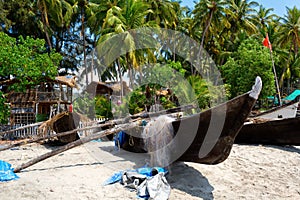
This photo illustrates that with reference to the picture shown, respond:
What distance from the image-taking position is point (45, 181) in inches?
208

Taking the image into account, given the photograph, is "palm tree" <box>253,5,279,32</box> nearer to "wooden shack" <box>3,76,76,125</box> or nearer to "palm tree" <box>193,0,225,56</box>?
"palm tree" <box>193,0,225,56</box>

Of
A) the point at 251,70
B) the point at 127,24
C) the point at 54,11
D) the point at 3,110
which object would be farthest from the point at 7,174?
the point at 251,70

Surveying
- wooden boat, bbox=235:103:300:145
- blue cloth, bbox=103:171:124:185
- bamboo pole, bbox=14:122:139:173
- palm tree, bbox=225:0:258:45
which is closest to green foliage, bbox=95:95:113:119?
wooden boat, bbox=235:103:300:145

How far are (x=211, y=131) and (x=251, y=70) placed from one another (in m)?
18.6

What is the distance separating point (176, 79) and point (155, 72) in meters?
1.54

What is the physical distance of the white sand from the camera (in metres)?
4.79

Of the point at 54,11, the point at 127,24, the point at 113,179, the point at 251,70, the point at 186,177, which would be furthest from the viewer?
the point at 54,11

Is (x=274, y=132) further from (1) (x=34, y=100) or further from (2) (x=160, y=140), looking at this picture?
(1) (x=34, y=100)

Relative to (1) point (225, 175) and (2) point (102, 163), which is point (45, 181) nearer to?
(2) point (102, 163)

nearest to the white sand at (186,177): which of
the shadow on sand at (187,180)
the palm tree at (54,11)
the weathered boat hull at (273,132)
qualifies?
the shadow on sand at (187,180)

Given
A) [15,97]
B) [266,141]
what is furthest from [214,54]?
[266,141]

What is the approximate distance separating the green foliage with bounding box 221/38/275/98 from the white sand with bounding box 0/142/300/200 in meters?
15.0

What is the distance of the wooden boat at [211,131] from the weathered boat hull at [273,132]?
3335 millimetres

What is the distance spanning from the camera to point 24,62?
45.8 ft
